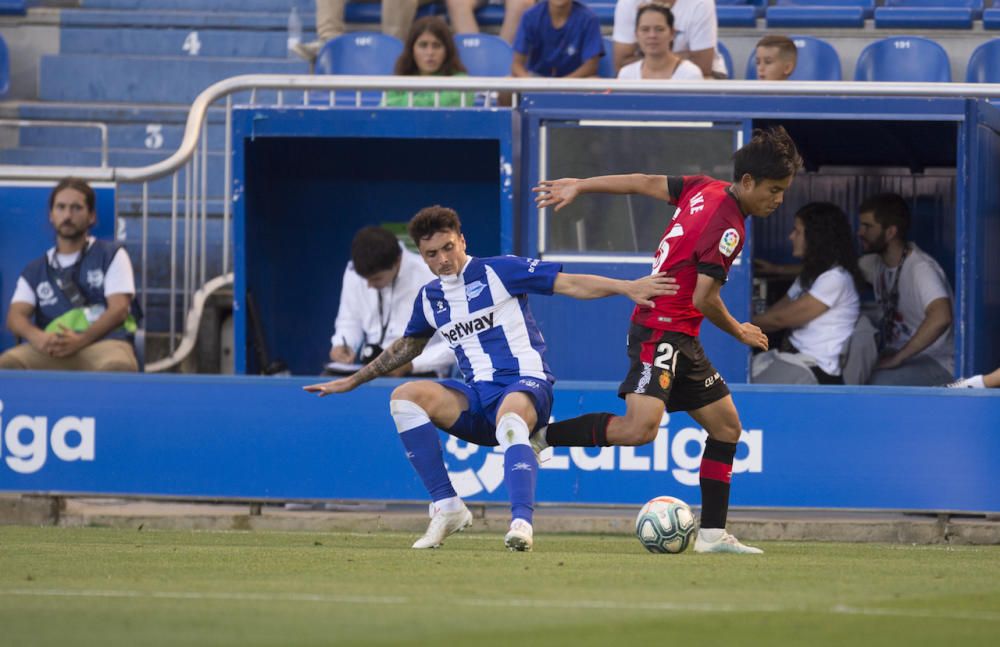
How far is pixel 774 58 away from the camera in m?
11.0

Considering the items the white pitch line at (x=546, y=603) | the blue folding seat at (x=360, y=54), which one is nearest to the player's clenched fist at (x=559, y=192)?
the white pitch line at (x=546, y=603)

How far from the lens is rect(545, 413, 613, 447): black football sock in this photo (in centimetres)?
724

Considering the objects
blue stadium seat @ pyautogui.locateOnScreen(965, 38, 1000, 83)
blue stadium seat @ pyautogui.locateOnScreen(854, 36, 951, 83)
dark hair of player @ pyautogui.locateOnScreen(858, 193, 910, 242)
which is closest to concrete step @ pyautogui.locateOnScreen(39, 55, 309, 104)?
blue stadium seat @ pyautogui.locateOnScreen(854, 36, 951, 83)

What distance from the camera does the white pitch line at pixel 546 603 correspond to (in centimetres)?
486

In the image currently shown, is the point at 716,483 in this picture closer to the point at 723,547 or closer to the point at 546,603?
the point at 723,547

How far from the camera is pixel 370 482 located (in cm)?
946

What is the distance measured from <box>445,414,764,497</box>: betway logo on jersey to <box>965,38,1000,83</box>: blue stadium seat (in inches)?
191

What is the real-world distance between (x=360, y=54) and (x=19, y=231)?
3.16 m

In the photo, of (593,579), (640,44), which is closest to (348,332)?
(640,44)

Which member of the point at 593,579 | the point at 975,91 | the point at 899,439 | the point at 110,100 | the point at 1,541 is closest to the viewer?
the point at 593,579

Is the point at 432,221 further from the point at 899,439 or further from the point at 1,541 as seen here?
the point at 899,439

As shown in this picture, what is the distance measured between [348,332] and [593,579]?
16.4 feet

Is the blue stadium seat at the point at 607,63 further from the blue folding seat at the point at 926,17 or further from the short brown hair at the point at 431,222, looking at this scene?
the short brown hair at the point at 431,222

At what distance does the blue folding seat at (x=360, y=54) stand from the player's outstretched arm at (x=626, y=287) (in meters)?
5.95
